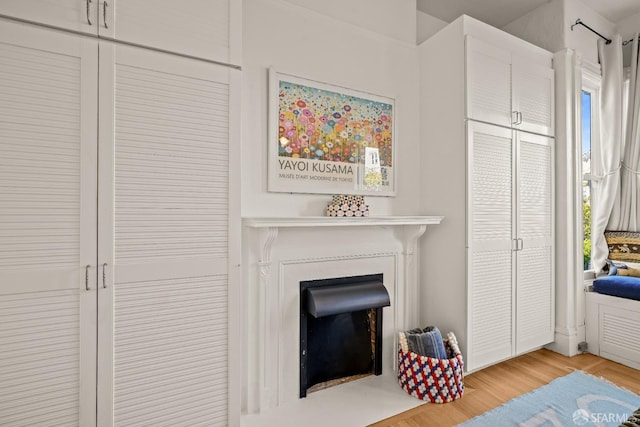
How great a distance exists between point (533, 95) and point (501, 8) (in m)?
0.97

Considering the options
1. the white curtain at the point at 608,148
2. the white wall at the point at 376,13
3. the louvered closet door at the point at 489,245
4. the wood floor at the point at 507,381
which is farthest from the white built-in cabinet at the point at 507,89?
the wood floor at the point at 507,381

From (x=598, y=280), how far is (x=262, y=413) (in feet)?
9.73

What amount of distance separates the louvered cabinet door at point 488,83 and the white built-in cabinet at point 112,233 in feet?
5.42

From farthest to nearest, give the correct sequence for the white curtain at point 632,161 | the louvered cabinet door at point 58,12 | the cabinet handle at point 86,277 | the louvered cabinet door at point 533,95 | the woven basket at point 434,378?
the white curtain at point 632,161 < the louvered cabinet door at point 533,95 < the woven basket at point 434,378 < the cabinet handle at point 86,277 < the louvered cabinet door at point 58,12

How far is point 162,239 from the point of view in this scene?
1502 mm

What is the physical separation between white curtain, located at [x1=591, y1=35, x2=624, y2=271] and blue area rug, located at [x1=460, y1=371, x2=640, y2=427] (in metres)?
1.27

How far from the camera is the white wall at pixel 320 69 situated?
6.59ft

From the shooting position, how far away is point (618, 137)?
3.00 meters

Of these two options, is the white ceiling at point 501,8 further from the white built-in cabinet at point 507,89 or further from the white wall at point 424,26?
the white built-in cabinet at point 507,89

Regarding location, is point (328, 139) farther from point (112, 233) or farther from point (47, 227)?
point (47, 227)

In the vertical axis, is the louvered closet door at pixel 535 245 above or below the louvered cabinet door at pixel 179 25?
below

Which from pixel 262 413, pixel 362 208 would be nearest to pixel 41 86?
pixel 362 208

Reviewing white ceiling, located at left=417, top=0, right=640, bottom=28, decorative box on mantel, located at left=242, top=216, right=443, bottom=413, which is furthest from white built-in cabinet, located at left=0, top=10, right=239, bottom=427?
white ceiling, located at left=417, top=0, right=640, bottom=28

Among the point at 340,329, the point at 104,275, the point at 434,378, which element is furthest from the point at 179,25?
the point at 434,378
